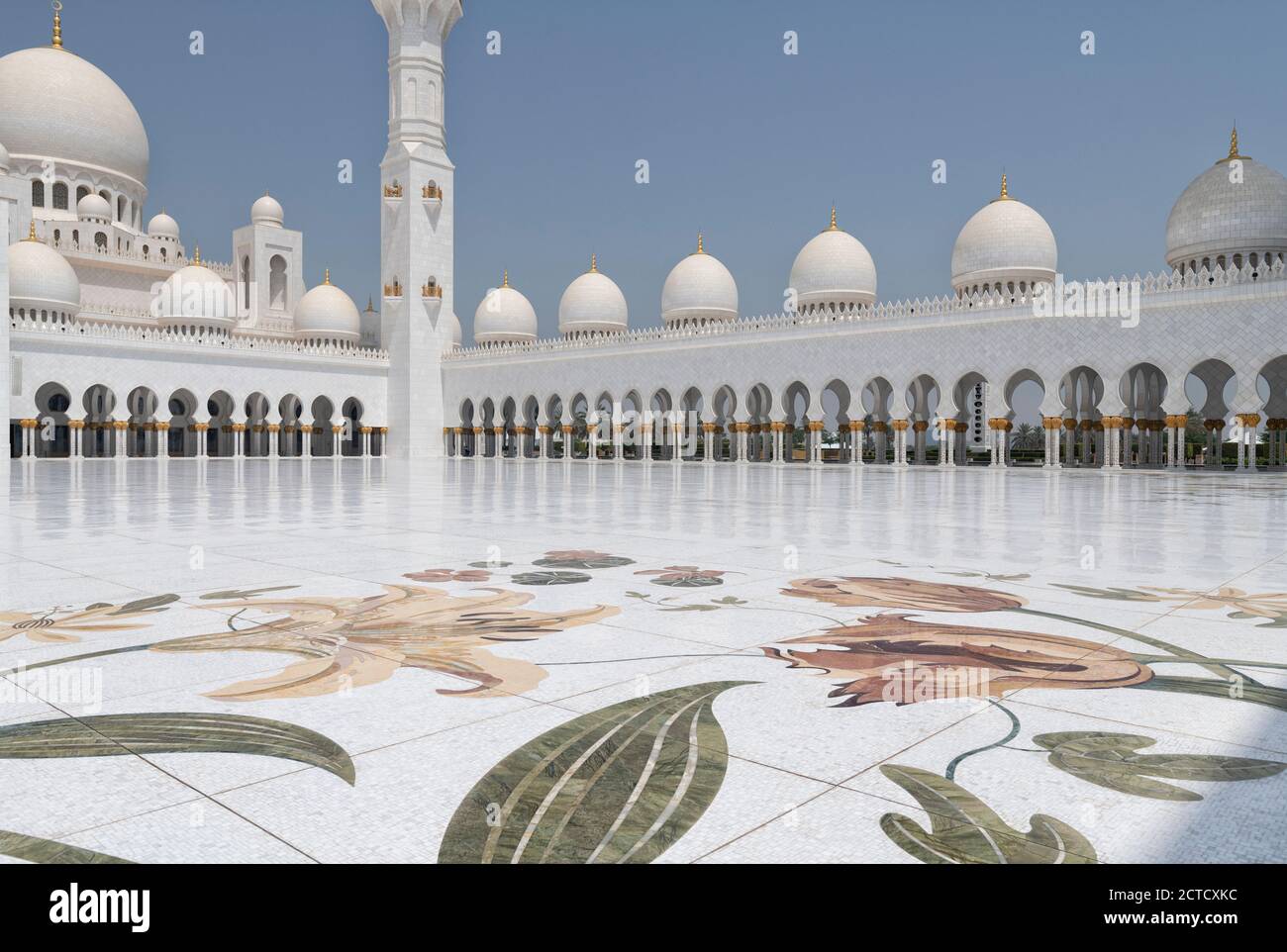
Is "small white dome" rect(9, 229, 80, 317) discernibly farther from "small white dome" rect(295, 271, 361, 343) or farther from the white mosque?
"small white dome" rect(295, 271, 361, 343)

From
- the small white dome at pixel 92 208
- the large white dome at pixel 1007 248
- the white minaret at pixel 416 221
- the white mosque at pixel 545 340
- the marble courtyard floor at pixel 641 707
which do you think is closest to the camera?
the marble courtyard floor at pixel 641 707

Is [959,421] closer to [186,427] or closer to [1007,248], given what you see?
[1007,248]

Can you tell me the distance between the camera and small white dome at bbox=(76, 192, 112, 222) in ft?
104

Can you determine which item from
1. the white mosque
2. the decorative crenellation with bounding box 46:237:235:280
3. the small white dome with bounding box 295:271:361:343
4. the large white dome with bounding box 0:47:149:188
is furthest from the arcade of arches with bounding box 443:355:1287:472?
the large white dome with bounding box 0:47:149:188

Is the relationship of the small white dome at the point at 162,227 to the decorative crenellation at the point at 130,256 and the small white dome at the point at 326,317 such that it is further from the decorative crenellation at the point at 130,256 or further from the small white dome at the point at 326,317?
the small white dome at the point at 326,317

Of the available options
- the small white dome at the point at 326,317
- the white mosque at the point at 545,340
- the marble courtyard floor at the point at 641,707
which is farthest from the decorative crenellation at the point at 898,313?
the marble courtyard floor at the point at 641,707

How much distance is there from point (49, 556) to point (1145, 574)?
5292 millimetres

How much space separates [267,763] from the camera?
1813mm

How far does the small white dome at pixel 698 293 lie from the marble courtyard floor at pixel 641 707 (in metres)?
Answer: 27.3

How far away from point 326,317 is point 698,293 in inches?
537

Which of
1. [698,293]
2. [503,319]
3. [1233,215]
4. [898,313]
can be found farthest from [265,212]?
[1233,215]

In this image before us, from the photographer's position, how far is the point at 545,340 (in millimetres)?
32062

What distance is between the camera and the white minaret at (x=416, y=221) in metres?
30.3

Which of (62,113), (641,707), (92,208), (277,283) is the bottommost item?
(641,707)
